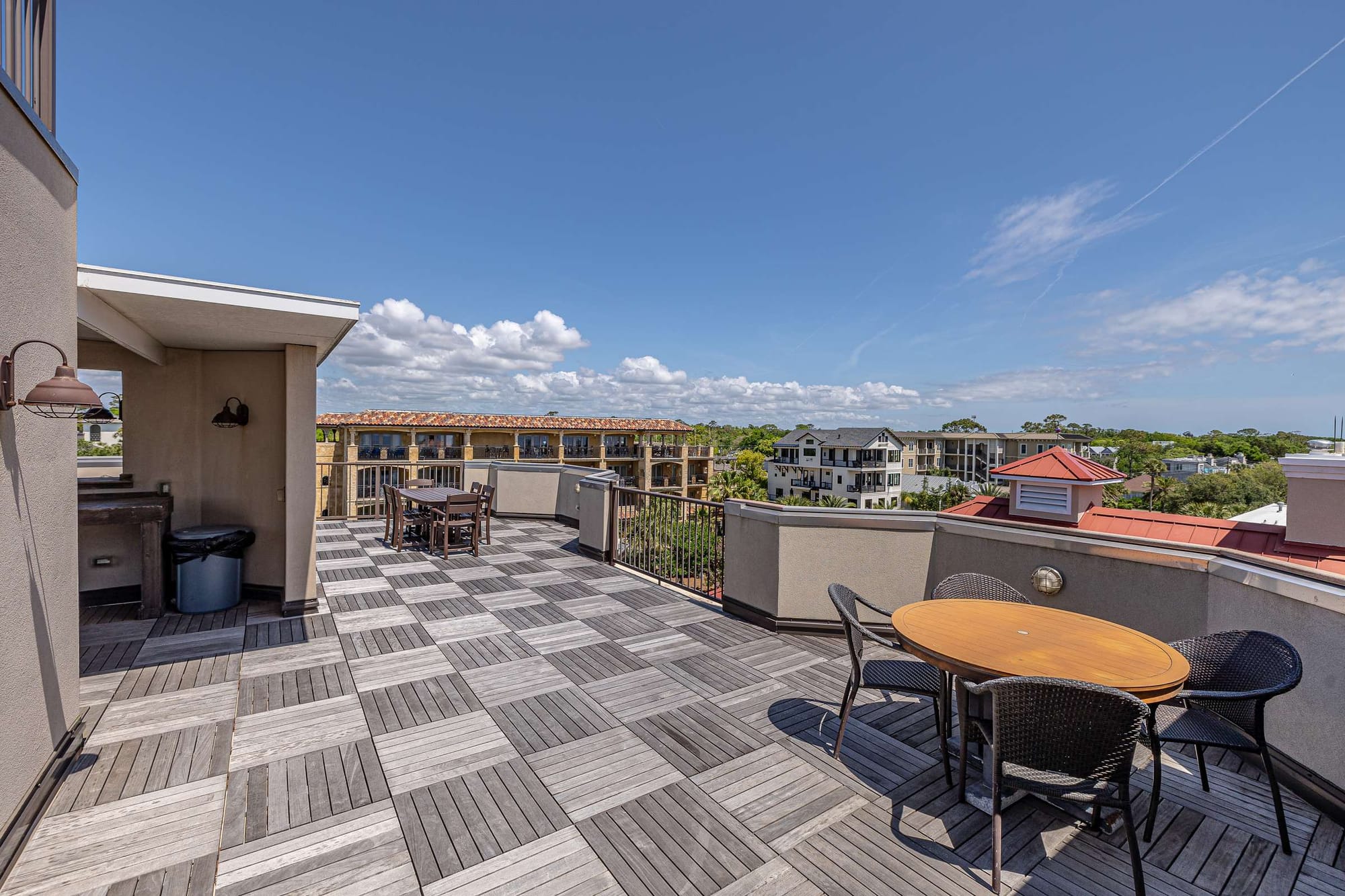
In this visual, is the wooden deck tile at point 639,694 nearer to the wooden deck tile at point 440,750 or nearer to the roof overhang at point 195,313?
the wooden deck tile at point 440,750

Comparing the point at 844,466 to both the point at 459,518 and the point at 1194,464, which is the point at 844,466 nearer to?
the point at 1194,464

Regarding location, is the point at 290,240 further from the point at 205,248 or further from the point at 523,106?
the point at 523,106

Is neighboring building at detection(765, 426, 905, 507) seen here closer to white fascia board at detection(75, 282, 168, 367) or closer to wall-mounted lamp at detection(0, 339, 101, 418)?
white fascia board at detection(75, 282, 168, 367)

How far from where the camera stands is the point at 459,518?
7148 millimetres

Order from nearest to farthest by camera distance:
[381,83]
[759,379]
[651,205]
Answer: [381,83] < [651,205] < [759,379]

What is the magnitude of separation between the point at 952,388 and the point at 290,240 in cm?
5904

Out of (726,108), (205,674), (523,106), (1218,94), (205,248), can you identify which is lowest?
(205,674)

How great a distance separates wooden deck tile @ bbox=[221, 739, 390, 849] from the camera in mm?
2107

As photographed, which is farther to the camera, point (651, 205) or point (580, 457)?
point (580, 457)

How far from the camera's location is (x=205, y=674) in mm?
3506

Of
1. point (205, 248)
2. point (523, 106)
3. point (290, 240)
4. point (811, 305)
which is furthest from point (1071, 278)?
point (205, 248)

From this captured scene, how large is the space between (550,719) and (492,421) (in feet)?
92.8

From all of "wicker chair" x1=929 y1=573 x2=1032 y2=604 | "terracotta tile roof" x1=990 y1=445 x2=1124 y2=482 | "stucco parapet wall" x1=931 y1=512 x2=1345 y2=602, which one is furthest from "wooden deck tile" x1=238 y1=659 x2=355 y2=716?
"terracotta tile roof" x1=990 y1=445 x2=1124 y2=482

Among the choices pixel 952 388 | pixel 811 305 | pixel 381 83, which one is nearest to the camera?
pixel 381 83
